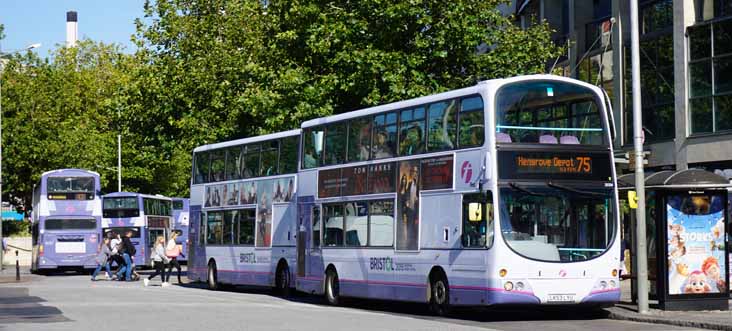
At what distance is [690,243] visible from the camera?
2181 cm

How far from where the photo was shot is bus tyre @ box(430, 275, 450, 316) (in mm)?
22438

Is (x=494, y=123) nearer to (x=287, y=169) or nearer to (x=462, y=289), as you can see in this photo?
(x=462, y=289)

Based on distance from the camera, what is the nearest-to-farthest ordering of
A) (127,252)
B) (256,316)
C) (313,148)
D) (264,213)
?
(256,316)
(313,148)
(264,213)
(127,252)

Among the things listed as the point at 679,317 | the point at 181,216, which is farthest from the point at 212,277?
the point at 181,216

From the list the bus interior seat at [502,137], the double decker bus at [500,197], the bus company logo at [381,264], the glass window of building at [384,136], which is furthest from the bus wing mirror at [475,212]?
the bus company logo at [381,264]

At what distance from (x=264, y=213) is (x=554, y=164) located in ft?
40.1

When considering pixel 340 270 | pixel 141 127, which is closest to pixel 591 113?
pixel 340 270

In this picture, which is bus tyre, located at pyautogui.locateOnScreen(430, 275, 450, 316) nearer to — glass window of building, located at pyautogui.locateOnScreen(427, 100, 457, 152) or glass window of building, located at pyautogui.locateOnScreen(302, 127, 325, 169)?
glass window of building, located at pyautogui.locateOnScreen(427, 100, 457, 152)

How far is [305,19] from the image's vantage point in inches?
1550

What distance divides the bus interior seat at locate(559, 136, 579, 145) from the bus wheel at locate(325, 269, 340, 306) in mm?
7142

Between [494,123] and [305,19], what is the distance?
19.0 meters

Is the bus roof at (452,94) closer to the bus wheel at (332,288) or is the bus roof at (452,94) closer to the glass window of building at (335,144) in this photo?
the glass window of building at (335,144)

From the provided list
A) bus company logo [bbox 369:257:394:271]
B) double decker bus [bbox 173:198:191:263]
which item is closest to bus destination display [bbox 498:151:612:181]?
bus company logo [bbox 369:257:394:271]

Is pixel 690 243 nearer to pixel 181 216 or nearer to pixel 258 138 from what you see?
pixel 258 138
